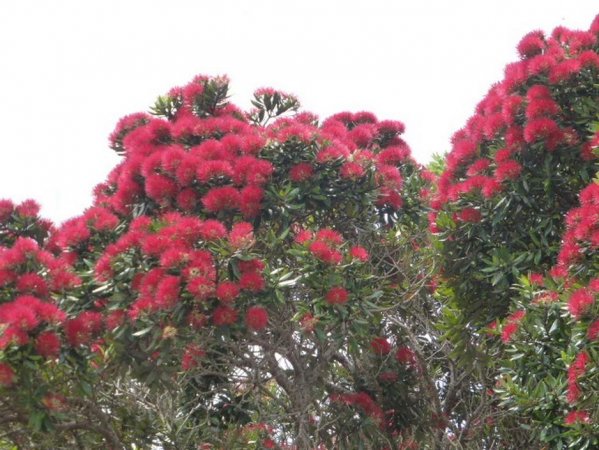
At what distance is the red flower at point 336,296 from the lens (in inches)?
240

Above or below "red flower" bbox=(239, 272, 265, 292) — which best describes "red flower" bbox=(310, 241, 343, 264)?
above

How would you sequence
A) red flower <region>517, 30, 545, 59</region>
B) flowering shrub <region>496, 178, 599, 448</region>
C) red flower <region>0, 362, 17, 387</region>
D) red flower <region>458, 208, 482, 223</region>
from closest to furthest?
red flower <region>0, 362, 17, 387</region>, flowering shrub <region>496, 178, 599, 448</region>, red flower <region>458, 208, 482, 223</region>, red flower <region>517, 30, 545, 59</region>

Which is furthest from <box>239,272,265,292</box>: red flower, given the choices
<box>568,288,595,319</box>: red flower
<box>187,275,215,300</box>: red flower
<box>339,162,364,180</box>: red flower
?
<box>568,288,595,319</box>: red flower

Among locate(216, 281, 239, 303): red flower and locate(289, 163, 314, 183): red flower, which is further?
locate(289, 163, 314, 183): red flower

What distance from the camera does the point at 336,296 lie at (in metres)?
6.09

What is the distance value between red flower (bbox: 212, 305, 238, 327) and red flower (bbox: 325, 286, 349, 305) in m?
0.69

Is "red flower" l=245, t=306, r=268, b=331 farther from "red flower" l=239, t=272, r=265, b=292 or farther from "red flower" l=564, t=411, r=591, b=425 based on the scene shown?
"red flower" l=564, t=411, r=591, b=425

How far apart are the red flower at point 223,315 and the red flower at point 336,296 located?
69 centimetres

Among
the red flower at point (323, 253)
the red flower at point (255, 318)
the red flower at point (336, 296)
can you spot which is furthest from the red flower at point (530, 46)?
the red flower at point (255, 318)

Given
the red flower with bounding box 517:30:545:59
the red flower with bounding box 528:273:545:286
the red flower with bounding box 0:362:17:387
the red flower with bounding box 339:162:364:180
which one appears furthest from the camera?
the red flower with bounding box 517:30:545:59

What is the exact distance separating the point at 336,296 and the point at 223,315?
2.63ft

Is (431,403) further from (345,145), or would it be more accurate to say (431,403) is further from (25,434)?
(25,434)

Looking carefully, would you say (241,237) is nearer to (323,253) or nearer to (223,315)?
(223,315)

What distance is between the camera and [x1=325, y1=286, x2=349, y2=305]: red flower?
20.0 ft
